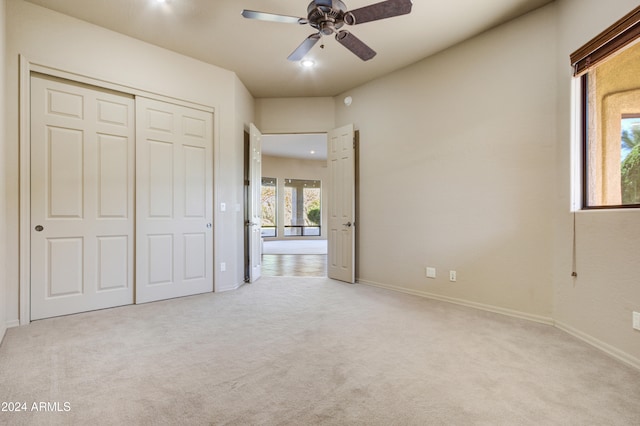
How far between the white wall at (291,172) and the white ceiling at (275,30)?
23.9 ft

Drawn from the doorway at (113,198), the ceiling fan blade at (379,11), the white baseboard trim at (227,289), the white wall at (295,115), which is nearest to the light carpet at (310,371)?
the doorway at (113,198)

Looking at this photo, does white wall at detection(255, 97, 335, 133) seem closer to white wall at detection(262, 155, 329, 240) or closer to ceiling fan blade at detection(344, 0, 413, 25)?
ceiling fan blade at detection(344, 0, 413, 25)

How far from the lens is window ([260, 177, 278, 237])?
478 inches

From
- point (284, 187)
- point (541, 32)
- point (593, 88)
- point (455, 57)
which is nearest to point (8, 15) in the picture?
point (455, 57)

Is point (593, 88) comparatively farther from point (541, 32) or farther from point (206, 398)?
point (206, 398)

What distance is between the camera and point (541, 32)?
123 inches

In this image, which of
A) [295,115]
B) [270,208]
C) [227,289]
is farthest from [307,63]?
[270,208]

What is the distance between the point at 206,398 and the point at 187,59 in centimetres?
392

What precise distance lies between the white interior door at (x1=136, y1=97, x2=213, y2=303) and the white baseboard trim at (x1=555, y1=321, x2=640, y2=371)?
3908 millimetres

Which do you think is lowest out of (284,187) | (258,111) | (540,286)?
(540,286)

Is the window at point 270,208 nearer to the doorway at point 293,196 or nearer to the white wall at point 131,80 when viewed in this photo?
the doorway at point 293,196

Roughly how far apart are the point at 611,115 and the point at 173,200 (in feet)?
14.5

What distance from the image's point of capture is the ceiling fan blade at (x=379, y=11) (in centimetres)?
227

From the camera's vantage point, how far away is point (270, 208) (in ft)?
40.5
